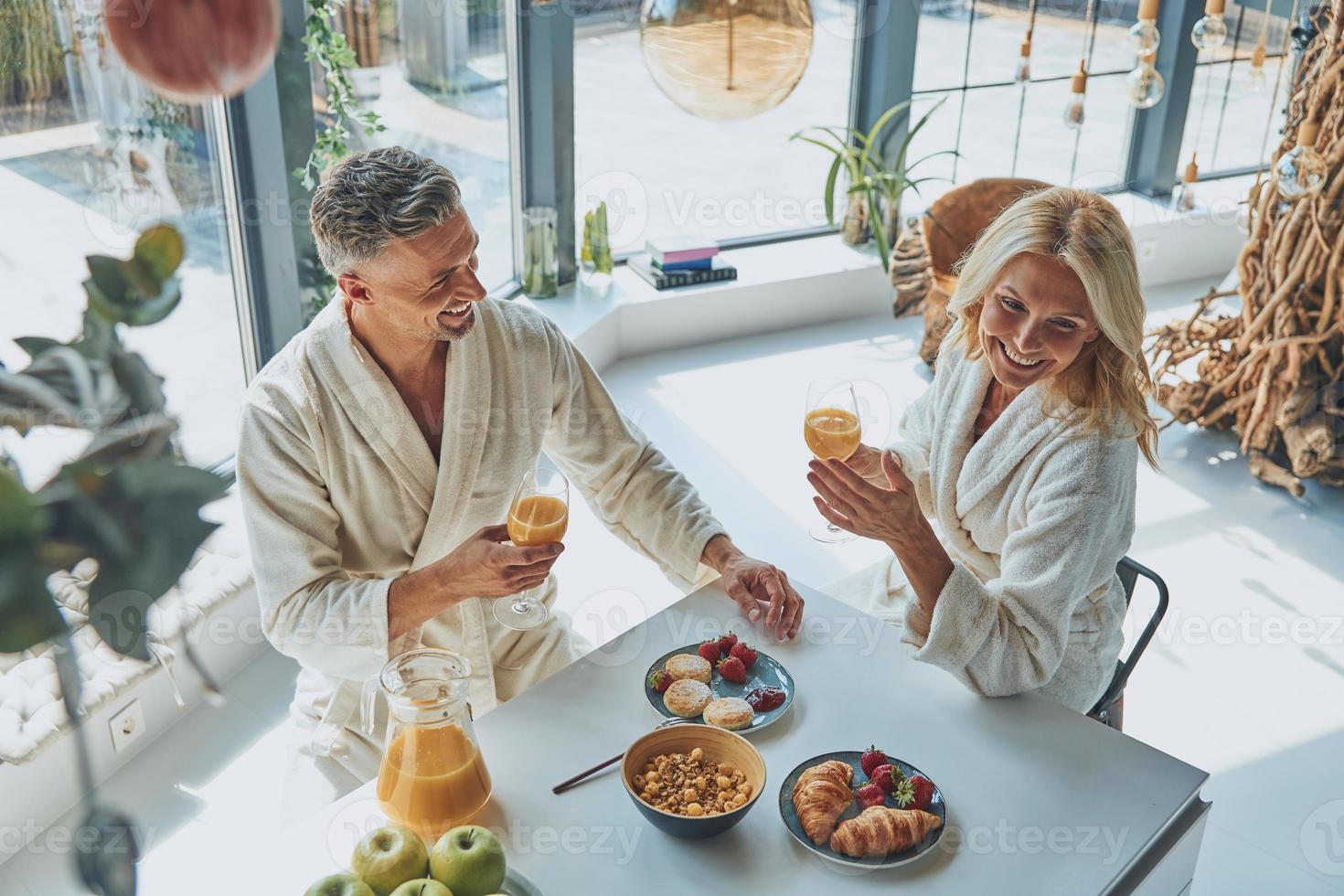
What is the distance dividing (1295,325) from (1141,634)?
2276mm

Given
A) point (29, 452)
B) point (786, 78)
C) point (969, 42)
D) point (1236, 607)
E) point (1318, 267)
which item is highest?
point (29, 452)

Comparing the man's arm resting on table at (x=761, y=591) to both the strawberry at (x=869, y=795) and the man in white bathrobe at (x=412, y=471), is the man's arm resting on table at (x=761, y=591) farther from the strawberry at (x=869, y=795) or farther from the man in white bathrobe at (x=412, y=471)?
the strawberry at (x=869, y=795)

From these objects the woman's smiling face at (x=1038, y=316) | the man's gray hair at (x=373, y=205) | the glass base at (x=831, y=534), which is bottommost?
the glass base at (x=831, y=534)

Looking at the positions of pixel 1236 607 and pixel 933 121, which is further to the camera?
pixel 933 121

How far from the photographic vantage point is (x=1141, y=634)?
6.45 feet

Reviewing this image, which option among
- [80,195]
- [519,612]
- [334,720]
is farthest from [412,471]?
[80,195]

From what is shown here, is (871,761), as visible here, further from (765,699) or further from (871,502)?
(871,502)

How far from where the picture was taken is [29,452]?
0.98 feet

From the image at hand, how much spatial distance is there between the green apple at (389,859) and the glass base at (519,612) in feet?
1.78

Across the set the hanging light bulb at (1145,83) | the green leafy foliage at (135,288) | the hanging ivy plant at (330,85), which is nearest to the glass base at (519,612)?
the green leafy foliage at (135,288)

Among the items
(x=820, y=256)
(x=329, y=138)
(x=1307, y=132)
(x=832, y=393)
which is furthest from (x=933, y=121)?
(x=832, y=393)

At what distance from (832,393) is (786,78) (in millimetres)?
519

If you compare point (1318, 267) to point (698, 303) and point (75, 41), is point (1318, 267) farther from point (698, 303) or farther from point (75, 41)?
point (75, 41)

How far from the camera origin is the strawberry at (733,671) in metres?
1.61
